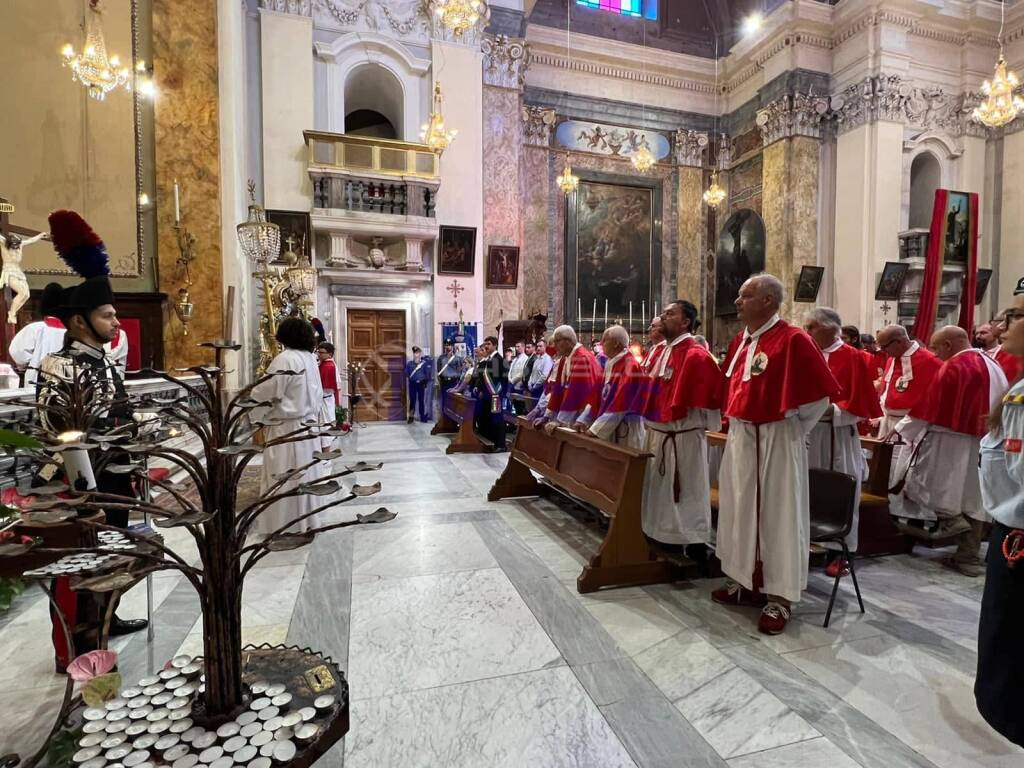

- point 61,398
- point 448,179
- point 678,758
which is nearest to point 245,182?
point 448,179

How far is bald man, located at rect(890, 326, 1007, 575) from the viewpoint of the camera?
3.95 metres

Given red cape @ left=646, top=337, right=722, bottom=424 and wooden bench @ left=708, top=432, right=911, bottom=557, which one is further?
wooden bench @ left=708, top=432, right=911, bottom=557

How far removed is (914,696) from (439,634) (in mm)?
2290

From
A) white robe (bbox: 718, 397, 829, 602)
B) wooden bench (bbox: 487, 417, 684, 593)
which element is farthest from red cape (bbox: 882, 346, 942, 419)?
wooden bench (bbox: 487, 417, 684, 593)

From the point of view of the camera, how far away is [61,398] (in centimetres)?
227

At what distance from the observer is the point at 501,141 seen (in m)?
13.3

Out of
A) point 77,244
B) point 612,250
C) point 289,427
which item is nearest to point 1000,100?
point 612,250

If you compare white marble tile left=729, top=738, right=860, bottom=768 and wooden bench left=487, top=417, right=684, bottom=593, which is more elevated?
wooden bench left=487, top=417, right=684, bottom=593

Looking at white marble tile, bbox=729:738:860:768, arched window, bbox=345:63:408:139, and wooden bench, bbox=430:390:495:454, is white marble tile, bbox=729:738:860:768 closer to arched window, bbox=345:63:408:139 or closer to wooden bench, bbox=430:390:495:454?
wooden bench, bbox=430:390:495:454

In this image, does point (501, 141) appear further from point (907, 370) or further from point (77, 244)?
point (77, 244)

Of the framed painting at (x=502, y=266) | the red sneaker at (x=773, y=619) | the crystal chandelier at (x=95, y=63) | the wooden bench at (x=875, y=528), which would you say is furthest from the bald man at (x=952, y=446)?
the framed painting at (x=502, y=266)

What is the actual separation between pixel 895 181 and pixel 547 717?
1589cm

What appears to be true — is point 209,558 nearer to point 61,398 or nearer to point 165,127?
point 61,398

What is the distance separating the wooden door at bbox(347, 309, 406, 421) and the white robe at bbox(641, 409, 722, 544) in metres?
9.48
